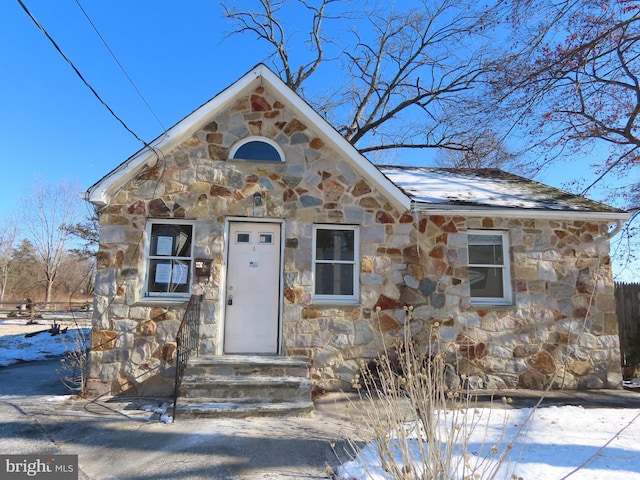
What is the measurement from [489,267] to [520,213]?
43.7 inches

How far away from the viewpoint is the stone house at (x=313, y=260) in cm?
634

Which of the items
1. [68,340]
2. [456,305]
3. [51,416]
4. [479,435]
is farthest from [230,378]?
[68,340]

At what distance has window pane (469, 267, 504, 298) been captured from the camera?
7141 millimetres

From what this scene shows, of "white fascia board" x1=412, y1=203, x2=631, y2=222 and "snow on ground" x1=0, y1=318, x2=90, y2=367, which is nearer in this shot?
"white fascia board" x1=412, y1=203, x2=631, y2=222

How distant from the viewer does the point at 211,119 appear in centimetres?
681

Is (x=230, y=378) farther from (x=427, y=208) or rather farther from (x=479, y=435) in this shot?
(x=427, y=208)

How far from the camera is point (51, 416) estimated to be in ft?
16.7

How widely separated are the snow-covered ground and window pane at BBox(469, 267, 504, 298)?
85.9 inches

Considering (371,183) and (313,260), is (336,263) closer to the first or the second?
(313,260)

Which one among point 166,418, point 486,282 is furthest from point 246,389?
point 486,282

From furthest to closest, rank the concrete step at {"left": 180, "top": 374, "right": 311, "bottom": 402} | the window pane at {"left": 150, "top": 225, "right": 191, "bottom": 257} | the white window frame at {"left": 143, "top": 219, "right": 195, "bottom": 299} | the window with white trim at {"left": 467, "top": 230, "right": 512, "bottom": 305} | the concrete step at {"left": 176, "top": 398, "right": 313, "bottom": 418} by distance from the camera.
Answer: the window with white trim at {"left": 467, "top": 230, "right": 512, "bottom": 305} < the window pane at {"left": 150, "top": 225, "right": 191, "bottom": 257} < the white window frame at {"left": 143, "top": 219, "right": 195, "bottom": 299} < the concrete step at {"left": 180, "top": 374, "right": 311, "bottom": 402} < the concrete step at {"left": 176, "top": 398, "right": 313, "bottom": 418}

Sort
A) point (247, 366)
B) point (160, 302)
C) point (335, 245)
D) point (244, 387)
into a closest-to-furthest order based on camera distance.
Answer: point (244, 387) < point (247, 366) < point (160, 302) < point (335, 245)

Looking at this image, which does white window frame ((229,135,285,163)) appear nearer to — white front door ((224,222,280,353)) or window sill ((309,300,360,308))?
white front door ((224,222,280,353))
